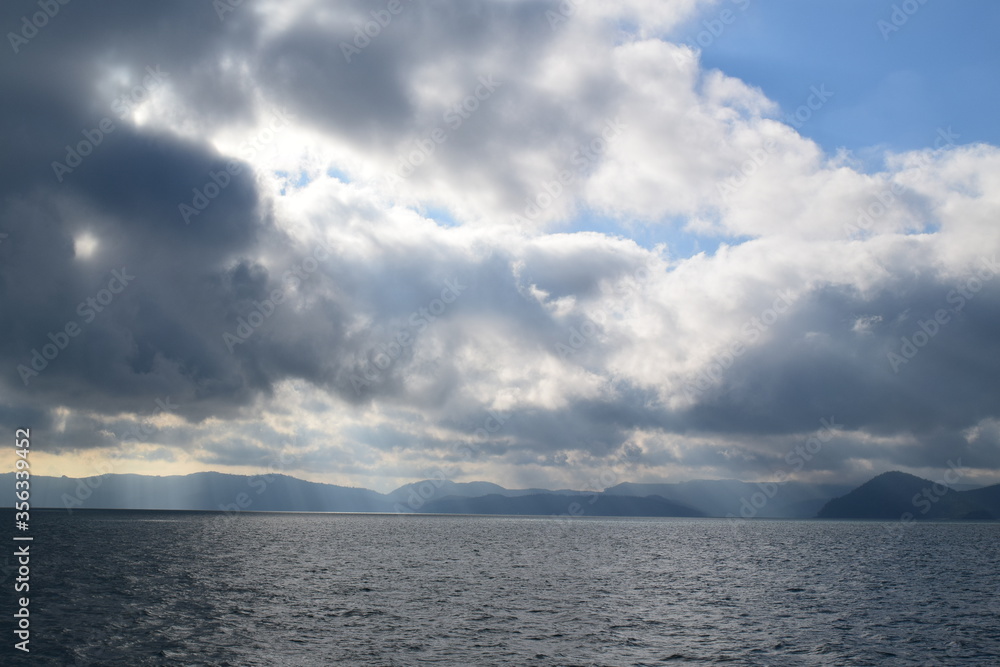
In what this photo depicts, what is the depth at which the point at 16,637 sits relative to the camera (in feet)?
163

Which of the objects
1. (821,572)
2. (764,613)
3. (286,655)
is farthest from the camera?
(821,572)

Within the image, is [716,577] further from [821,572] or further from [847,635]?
[847,635]

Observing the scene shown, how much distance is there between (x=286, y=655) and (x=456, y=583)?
4606 centimetres

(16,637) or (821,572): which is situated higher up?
(16,637)

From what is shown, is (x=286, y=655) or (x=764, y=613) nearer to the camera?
(x=286, y=655)

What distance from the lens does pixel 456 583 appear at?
296 feet

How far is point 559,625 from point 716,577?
5767cm

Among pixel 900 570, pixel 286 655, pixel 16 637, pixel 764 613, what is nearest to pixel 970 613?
pixel 764 613

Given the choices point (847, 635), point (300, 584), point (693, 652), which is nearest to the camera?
point (693, 652)

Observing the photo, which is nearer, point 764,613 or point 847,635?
point 847,635

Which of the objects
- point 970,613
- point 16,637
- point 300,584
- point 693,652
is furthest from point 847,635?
point 16,637

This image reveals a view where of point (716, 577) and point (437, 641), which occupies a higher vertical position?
point (437, 641)

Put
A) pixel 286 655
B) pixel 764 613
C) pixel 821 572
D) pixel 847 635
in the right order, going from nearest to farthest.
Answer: pixel 286 655
pixel 847 635
pixel 764 613
pixel 821 572

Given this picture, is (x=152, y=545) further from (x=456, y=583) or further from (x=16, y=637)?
(x=16, y=637)
